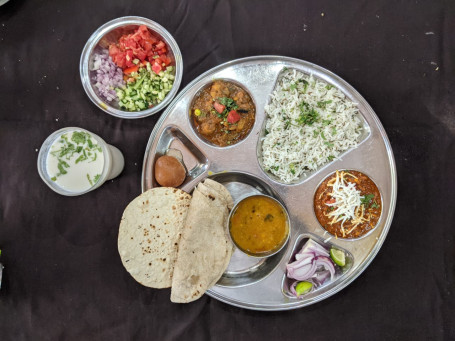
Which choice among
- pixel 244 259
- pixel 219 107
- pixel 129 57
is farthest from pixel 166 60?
pixel 244 259

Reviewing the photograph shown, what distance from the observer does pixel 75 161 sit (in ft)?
9.07

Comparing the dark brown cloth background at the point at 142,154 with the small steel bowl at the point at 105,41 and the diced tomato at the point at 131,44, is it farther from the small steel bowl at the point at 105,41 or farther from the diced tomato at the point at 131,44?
the diced tomato at the point at 131,44

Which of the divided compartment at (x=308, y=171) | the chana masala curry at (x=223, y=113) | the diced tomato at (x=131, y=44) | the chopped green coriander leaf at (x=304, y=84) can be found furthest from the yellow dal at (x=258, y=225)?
the diced tomato at (x=131, y=44)

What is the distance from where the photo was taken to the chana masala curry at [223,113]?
2762mm

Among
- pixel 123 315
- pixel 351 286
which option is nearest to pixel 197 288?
pixel 123 315

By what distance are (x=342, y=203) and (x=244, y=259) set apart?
2.85ft

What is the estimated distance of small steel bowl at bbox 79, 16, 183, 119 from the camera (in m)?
2.88

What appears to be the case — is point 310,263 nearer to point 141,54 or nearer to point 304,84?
point 304,84

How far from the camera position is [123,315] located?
304cm

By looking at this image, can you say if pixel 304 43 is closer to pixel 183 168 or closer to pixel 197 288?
pixel 183 168

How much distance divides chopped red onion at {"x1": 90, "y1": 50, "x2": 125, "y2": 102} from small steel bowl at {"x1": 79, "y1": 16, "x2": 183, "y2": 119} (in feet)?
0.11

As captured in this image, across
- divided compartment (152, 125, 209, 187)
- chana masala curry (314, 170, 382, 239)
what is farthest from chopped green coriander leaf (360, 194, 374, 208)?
divided compartment (152, 125, 209, 187)

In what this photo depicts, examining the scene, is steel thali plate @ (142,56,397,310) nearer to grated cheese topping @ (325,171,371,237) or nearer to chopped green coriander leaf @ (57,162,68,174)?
grated cheese topping @ (325,171,371,237)

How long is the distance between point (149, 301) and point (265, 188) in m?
1.28
